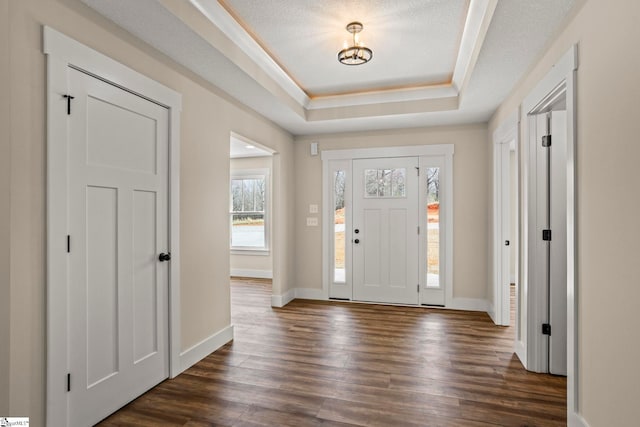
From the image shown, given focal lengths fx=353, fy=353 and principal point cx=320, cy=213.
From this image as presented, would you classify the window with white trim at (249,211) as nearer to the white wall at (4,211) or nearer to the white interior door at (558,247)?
the white interior door at (558,247)

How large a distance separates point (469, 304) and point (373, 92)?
115 inches

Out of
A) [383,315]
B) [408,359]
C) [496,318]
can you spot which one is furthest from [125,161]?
Result: [496,318]

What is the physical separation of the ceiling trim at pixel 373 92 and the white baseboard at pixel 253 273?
3.68 m

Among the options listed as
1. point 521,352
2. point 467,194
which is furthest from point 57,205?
point 467,194

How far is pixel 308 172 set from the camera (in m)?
5.15

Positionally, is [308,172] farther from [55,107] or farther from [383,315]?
[55,107]

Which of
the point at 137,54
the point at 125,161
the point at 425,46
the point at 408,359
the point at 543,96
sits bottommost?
the point at 408,359

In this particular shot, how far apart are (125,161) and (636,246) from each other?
274cm

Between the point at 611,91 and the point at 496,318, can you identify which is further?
the point at 496,318

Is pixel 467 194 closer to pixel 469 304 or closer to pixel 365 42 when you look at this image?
pixel 469 304

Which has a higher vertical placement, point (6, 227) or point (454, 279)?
point (6, 227)

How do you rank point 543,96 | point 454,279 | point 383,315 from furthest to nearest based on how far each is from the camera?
point 454,279, point 383,315, point 543,96

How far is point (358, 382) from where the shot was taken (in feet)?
8.57

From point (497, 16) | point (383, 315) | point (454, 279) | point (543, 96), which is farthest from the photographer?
point (454, 279)
